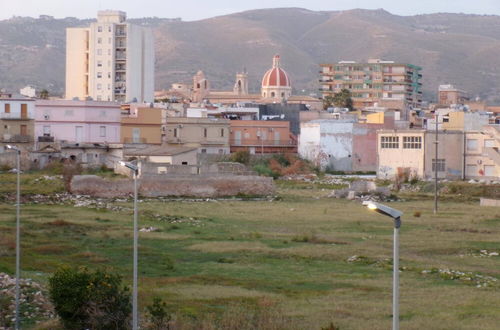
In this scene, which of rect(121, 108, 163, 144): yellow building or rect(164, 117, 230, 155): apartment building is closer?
rect(121, 108, 163, 144): yellow building

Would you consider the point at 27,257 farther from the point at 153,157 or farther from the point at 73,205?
the point at 153,157

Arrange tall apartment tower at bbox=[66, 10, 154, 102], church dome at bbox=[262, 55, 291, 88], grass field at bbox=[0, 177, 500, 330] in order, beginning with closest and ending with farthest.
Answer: grass field at bbox=[0, 177, 500, 330], tall apartment tower at bbox=[66, 10, 154, 102], church dome at bbox=[262, 55, 291, 88]

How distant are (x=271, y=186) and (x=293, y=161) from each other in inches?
934

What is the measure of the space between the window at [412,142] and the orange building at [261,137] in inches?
523

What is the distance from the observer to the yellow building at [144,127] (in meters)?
83.9

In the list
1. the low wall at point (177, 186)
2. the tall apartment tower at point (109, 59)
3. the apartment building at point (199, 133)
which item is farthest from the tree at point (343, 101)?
the low wall at point (177, 186)

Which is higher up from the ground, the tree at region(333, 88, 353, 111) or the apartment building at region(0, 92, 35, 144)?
the tree at region(333, 88, 353, 111)

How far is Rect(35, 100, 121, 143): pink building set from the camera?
81.1 m

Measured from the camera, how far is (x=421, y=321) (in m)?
23.6

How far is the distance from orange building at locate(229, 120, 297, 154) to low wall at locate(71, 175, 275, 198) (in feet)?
88.0

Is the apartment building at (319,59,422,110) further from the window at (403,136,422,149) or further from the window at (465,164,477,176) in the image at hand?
the window at (465,164,477,176)

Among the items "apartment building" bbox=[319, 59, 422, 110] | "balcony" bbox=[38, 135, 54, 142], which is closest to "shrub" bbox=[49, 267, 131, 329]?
"balcony" bbox=[38, 135, 54, 142]

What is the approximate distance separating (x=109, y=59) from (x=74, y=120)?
28.8 meters

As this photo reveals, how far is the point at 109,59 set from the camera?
10931 centimetres
